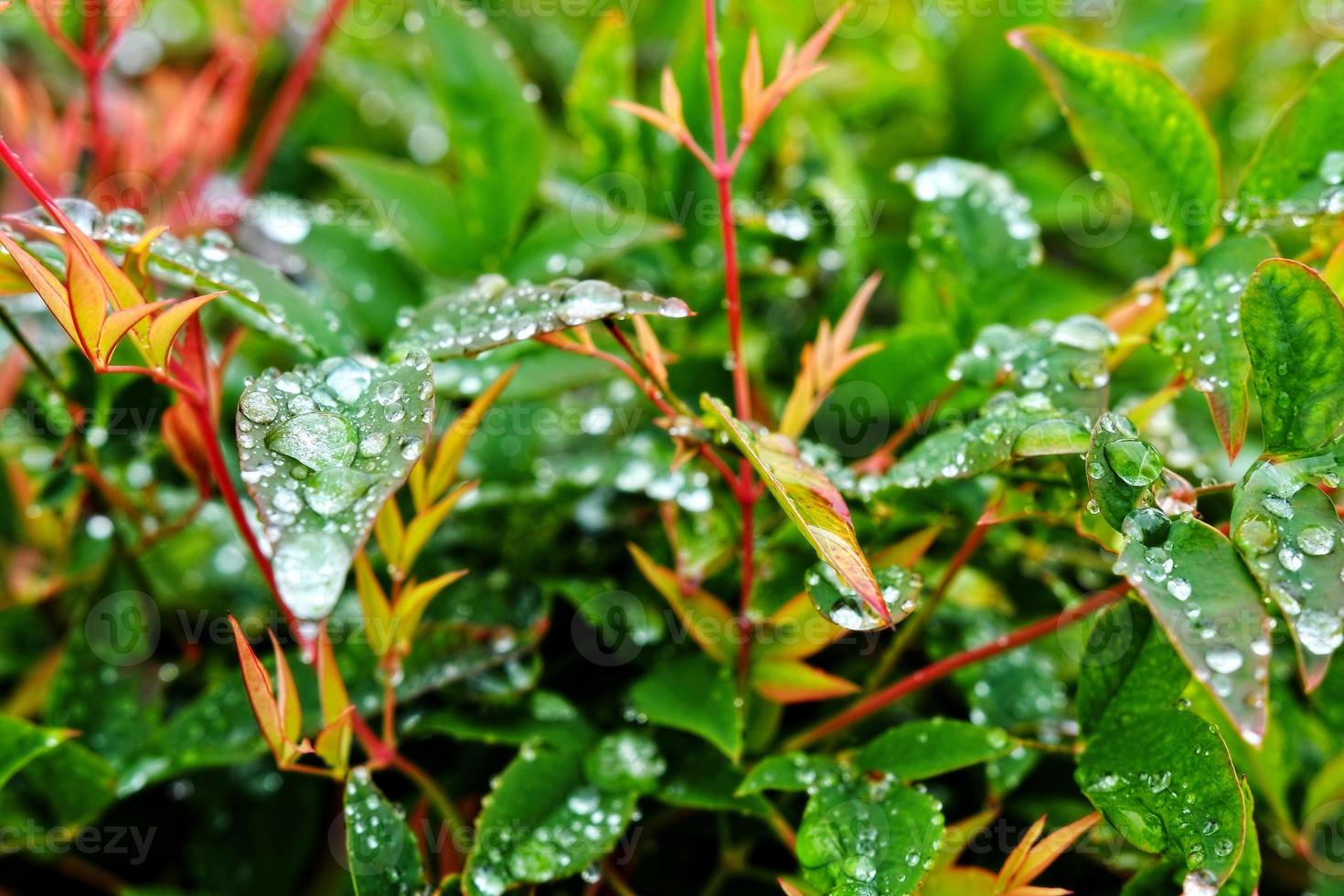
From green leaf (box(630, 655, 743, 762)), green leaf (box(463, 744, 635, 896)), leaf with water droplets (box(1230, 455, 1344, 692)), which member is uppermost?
leaf with water droplets (box(1230, 455, 1344, 692))

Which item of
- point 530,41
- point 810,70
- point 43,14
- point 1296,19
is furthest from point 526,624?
point 1296,19

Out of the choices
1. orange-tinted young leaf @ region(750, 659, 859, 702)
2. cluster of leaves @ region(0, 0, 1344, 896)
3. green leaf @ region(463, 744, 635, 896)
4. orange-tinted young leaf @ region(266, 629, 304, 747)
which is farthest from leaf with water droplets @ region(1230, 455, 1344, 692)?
orange-tinted young leaf @ region(266, 629, 304, 747)

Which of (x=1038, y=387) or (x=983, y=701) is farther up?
(x=1038, y=387)

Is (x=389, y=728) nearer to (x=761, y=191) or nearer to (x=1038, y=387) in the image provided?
(x=1038, y=387)

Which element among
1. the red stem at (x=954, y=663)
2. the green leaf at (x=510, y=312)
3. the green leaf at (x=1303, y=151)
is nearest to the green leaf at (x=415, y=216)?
the green leaf at (x=510, y=312)

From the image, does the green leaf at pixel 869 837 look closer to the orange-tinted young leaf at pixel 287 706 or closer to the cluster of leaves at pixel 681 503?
the cluster of leaves at pixel 681 503

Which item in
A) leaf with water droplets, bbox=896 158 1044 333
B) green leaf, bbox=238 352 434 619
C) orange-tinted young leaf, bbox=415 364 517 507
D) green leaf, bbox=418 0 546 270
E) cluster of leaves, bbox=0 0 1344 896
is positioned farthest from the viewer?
green leaf, bbox=418 0 546 270

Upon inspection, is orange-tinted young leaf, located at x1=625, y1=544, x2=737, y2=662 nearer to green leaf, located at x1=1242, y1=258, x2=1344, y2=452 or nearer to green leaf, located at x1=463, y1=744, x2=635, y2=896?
green leaf, located at x1=463, y1=744, x2=635, y2=896
